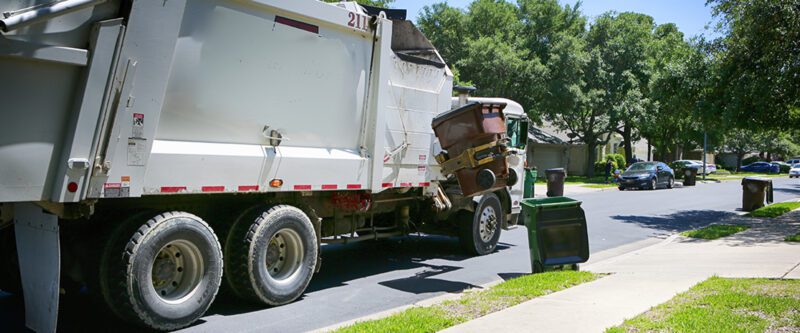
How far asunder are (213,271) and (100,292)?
3.17 ft

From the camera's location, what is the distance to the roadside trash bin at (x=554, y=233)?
8.32m

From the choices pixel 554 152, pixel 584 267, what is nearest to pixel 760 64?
pixel 584 267

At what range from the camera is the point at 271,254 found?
7012mm

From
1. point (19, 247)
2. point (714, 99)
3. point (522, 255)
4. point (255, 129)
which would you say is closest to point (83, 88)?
point (19, 247)

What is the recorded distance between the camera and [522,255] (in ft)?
35.6

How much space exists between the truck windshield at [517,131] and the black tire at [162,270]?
6249 millimetres

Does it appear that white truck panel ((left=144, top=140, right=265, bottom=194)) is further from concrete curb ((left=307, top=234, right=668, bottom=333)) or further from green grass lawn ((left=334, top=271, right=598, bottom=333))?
green grass lawn ((left=334, top=271, right=598, bottom=333))

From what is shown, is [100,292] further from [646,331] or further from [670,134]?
[670,134]

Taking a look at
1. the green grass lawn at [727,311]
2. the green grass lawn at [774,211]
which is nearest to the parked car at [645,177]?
the green grass lawn at [774,211]

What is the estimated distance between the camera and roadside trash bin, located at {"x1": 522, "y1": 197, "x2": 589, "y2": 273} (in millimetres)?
8320

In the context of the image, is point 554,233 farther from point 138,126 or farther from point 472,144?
point 138,126

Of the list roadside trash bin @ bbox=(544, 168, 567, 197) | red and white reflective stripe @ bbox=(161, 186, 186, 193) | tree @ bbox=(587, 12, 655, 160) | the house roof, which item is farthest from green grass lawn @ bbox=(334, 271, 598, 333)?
the house roof

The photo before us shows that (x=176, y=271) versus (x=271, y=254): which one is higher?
(x=271, y=254)

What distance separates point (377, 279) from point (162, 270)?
328cm
